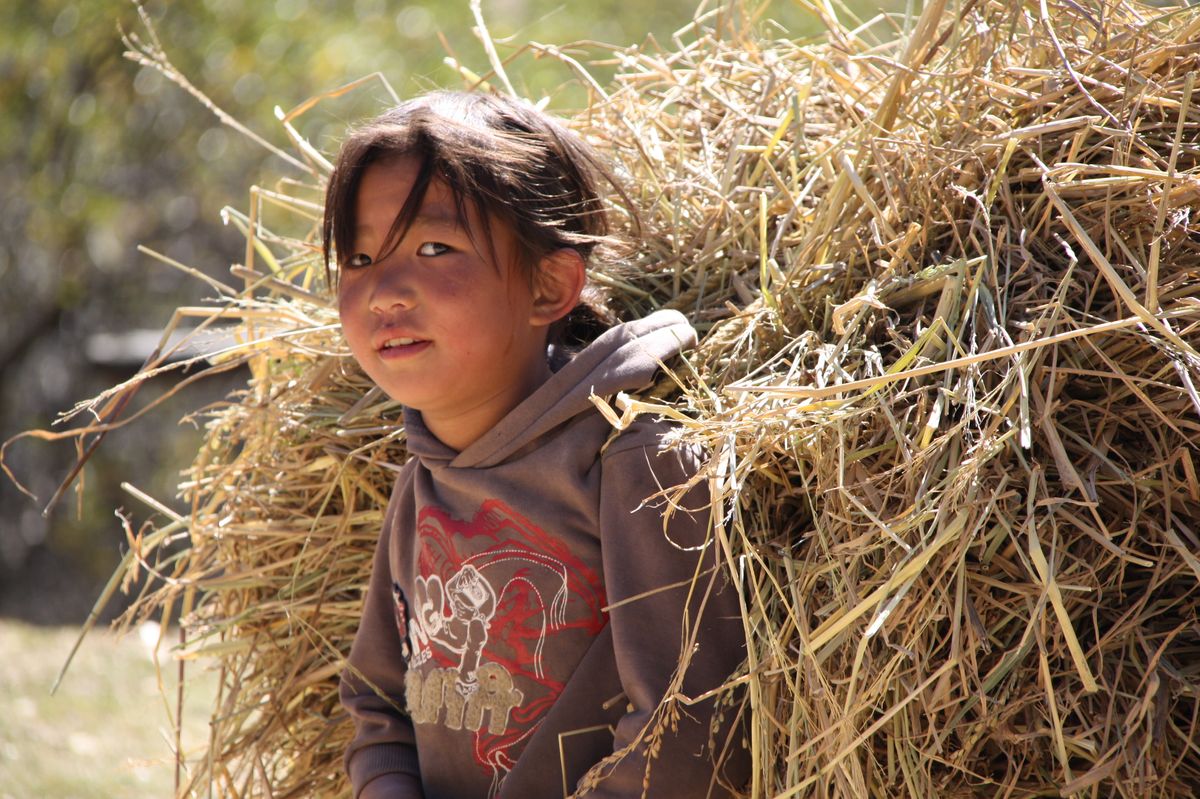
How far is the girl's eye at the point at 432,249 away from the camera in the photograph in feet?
5.47

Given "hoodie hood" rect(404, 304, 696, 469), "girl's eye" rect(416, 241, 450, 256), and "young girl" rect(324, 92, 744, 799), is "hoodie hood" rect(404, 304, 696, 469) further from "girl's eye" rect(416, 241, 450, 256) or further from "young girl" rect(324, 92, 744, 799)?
"girl's eye" rect(416, 241, 450, 256)

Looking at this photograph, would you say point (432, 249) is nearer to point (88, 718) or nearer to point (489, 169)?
point (489, 169)

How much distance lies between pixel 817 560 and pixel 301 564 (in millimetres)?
1013

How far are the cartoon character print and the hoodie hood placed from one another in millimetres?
82

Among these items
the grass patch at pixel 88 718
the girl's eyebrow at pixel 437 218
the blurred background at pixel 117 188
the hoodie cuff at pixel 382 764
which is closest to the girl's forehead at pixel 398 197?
the girl's eyebrow at pixel 437 218

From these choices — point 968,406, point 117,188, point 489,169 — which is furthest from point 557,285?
point 117,188

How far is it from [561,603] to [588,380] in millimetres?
301

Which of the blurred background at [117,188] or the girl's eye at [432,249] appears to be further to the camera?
the blurred background at [117,188]

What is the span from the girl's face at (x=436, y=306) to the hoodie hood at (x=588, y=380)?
68mm

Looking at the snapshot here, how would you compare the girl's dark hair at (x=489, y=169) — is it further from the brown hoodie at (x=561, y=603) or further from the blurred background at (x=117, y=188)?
the blurred background at (x=117, y=188)

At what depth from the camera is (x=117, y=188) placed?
17.5 ft

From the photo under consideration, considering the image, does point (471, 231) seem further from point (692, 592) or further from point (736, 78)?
point (736, 78)

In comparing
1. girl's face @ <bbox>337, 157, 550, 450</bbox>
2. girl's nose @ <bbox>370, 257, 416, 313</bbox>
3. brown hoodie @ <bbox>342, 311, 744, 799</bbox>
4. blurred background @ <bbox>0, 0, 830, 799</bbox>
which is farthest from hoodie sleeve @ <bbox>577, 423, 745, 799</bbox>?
blurred background @ <bbox>0, 0, 830, 799</bbox>

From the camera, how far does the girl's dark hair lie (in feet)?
5.47
